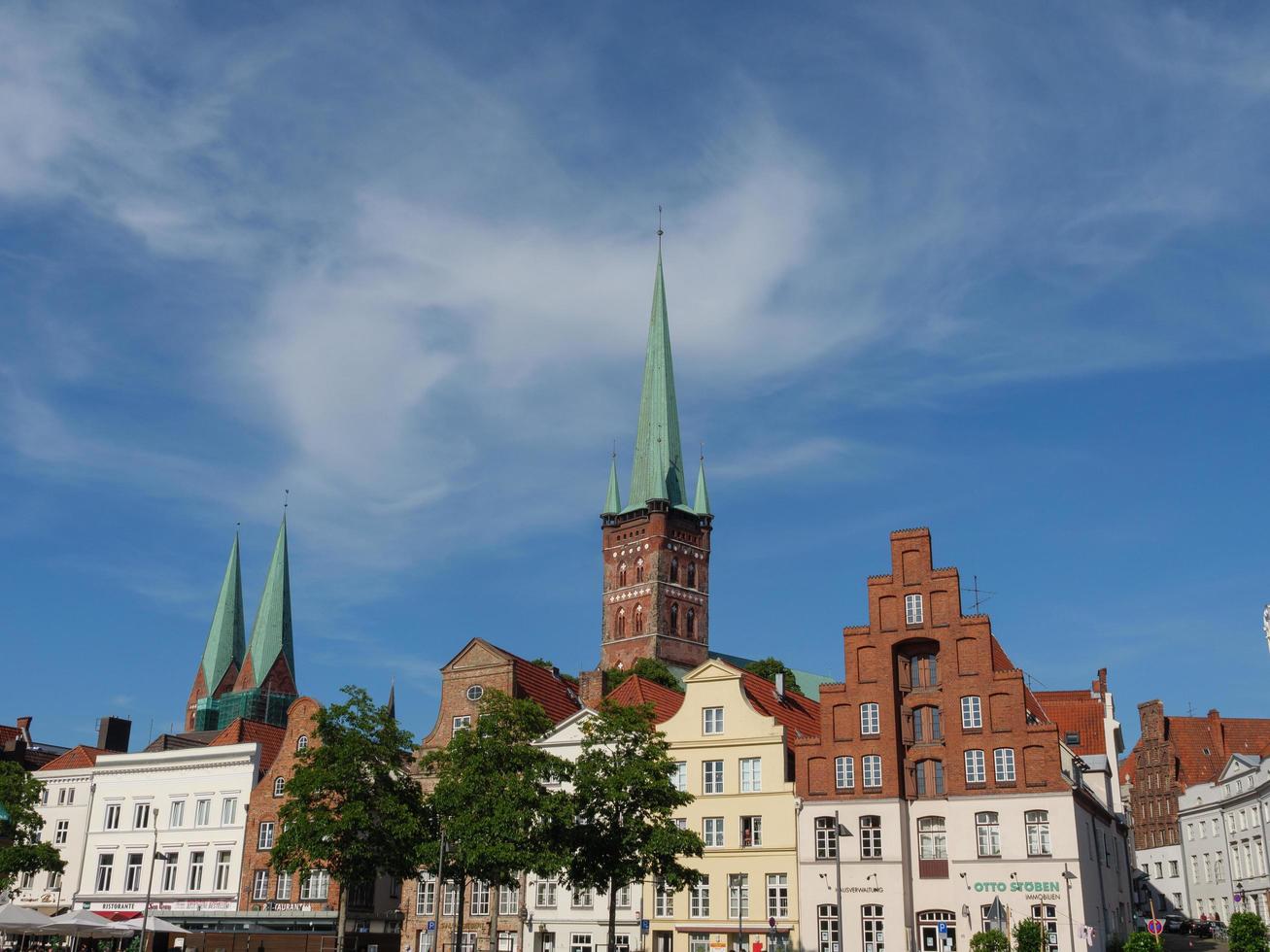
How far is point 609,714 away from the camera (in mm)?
54969

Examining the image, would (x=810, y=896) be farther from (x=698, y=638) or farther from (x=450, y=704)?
(x=698, y=638)

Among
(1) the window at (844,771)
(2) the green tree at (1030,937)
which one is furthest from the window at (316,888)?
(2) the green tree at (1030,937)

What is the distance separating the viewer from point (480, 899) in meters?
67.5

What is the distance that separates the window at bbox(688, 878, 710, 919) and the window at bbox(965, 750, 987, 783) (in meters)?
13.2

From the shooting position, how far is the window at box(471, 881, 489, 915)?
220ft

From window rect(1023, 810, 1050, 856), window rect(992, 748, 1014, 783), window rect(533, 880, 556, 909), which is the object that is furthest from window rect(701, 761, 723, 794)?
window rect(1023, 810, 1050, 856)

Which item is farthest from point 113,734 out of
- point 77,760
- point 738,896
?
point 738,896

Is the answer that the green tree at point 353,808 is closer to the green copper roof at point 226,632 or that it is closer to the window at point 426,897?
the window at point 426,897

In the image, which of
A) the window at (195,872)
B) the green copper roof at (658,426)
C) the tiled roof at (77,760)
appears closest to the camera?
the window at (195,872)

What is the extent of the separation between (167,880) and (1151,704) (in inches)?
3019

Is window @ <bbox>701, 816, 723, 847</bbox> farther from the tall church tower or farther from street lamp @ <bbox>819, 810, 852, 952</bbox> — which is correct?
the tall church tower

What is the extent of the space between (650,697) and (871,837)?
1527 centimetres

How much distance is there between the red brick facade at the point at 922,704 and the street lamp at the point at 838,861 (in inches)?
78.5

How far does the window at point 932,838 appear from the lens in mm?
58500
